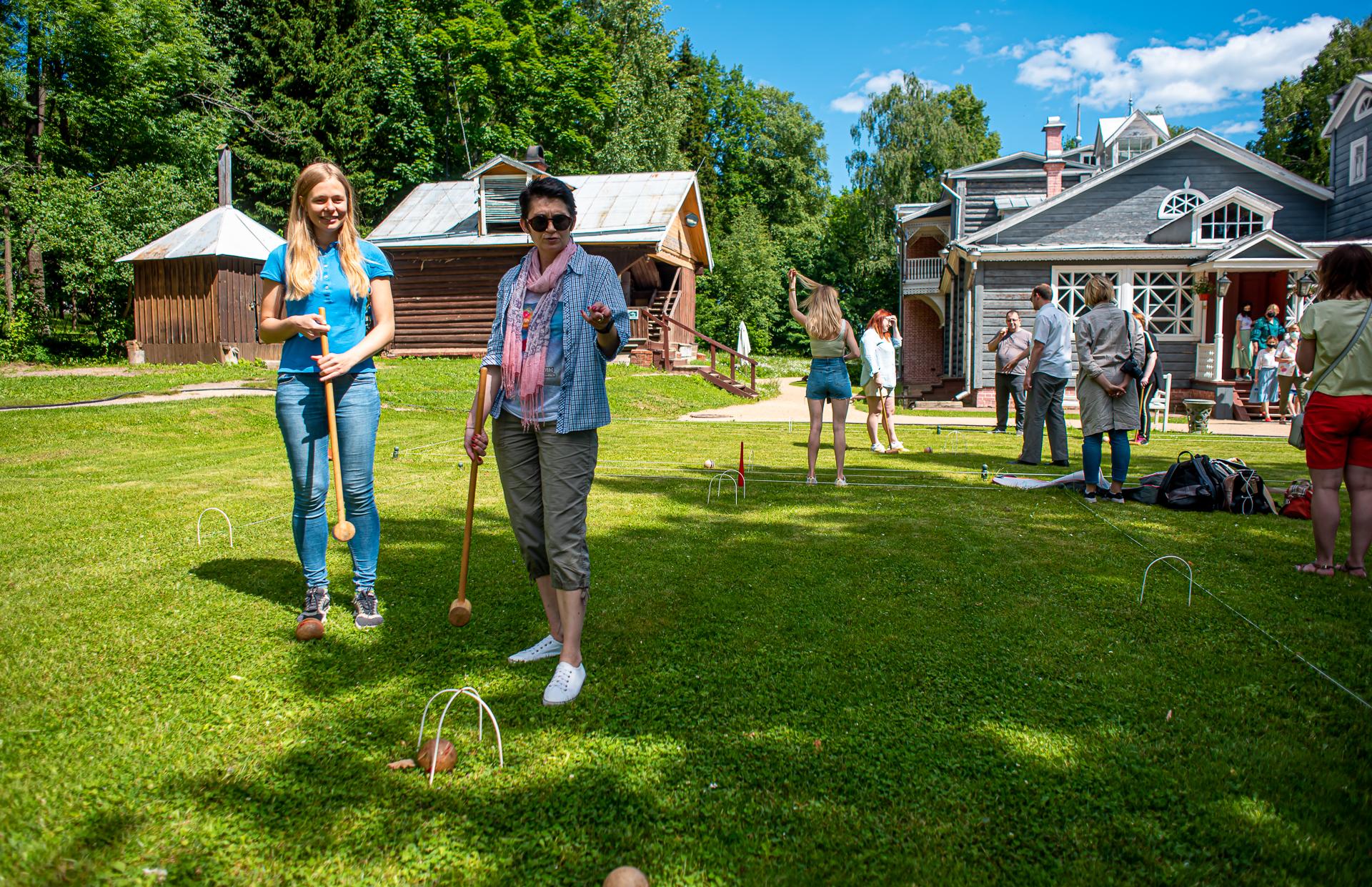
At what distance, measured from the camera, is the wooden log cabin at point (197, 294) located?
858 inches

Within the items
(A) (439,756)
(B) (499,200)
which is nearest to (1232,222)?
(B) (499,200)

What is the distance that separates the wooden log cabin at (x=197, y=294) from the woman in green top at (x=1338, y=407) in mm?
22136

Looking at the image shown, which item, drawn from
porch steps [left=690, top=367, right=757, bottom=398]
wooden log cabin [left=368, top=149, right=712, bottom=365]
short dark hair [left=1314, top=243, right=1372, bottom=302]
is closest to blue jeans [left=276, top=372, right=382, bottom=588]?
short dark hair [left=1314, top=243, right=1372, bottom=302]

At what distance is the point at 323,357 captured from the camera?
12.7ft

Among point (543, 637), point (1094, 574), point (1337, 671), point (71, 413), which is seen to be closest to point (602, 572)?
point (543, 637)

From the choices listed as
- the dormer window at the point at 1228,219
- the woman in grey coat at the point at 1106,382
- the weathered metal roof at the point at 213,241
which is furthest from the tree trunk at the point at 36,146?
the dormer window at the point at 1228,219

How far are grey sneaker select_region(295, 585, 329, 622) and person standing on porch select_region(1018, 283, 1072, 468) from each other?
25.1ft

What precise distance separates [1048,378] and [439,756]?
838 cm

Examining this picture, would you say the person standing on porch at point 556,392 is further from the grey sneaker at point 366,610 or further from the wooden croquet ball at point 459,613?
the grey sneaker at point 366,610

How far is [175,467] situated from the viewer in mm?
8945

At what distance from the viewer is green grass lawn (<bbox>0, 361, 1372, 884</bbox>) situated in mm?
2395

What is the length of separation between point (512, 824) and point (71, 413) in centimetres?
1237

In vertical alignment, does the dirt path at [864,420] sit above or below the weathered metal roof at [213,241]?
below

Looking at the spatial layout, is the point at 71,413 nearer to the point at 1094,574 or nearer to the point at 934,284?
the point at 1094,574
